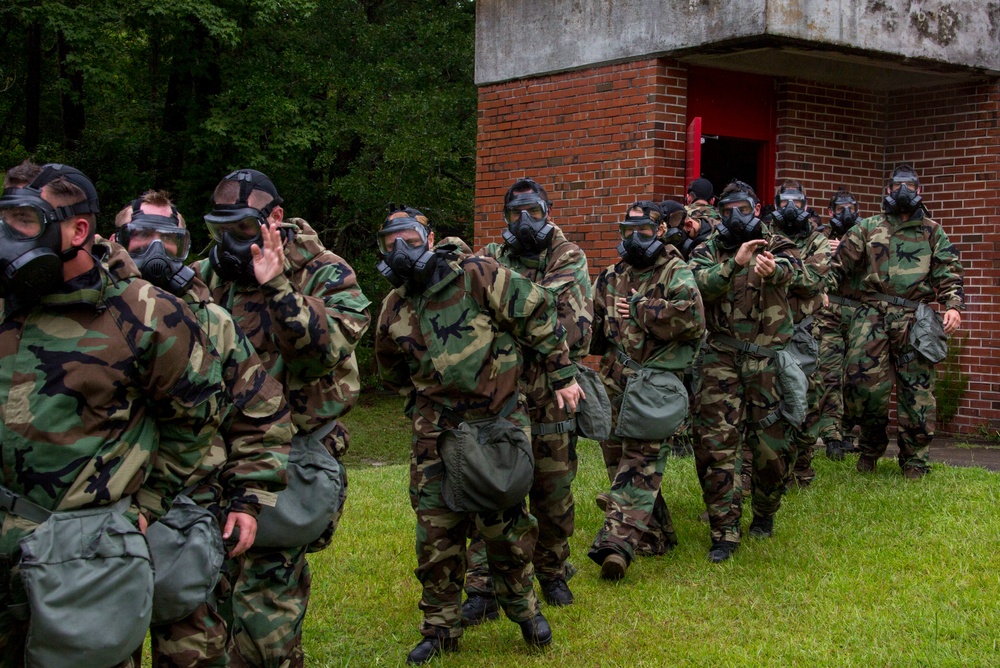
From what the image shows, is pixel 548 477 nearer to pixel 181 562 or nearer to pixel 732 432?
pixel 732 432

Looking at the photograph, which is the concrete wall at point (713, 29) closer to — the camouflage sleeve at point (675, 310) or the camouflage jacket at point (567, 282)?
the camouflage sleeve at point (675, 310)

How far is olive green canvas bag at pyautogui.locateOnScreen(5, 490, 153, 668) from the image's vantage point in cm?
314

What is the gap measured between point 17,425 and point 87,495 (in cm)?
30

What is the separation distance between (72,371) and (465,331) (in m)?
2.35

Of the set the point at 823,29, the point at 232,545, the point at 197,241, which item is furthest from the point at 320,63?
the point at 232,545

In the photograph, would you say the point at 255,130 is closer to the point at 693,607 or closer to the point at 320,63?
the point at 320,63

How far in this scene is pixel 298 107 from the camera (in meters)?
17.3

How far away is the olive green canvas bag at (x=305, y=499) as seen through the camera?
4496mm

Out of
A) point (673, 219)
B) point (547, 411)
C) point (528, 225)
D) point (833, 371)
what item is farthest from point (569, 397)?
point (833, 371)

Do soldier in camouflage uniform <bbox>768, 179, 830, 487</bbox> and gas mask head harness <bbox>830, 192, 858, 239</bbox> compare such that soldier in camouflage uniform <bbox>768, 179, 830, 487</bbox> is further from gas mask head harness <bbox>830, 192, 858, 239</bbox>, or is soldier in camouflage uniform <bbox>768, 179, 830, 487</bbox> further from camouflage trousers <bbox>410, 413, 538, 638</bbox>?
camouflage trousers <bbox>410, 413, 538, 638</bbox>

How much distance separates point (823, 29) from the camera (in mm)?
10586

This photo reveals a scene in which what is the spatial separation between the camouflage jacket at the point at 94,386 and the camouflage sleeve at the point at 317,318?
812 mm

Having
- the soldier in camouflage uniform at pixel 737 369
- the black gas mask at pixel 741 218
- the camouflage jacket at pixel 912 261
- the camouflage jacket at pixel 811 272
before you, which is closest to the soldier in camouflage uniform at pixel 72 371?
the soldier in camouflage uniform at pixel 737 369

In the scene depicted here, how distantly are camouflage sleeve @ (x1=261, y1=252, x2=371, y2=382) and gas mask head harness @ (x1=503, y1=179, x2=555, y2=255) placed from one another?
193 cm
